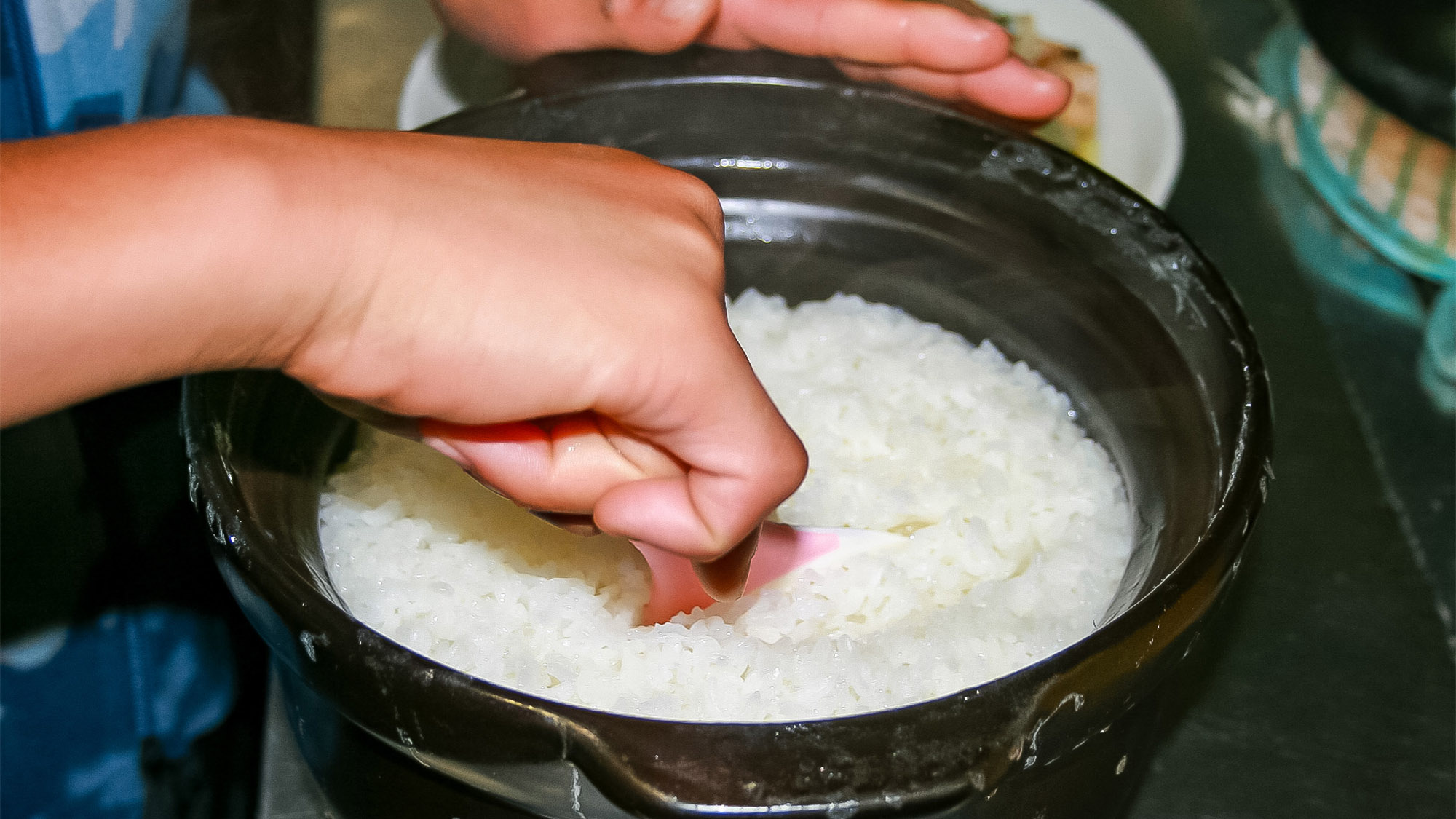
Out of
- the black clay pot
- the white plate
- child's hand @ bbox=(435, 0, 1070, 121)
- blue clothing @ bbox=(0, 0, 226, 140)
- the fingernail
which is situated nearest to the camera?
the black clay pot

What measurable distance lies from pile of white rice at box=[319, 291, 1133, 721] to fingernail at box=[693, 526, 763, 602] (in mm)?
56

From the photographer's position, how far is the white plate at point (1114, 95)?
1.25 meters

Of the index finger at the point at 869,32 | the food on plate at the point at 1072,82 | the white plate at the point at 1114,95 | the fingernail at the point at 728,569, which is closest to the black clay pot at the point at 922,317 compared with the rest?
the index finger at the point at 869,32

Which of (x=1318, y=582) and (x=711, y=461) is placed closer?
(x=711, y=461)

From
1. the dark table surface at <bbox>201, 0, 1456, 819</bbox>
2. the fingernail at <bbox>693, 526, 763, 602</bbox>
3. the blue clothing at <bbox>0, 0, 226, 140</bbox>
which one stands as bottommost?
the dark table surface at <bbox>201, 0, 1456, 819</bbox>

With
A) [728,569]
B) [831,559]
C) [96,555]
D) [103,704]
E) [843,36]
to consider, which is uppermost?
[843,36]

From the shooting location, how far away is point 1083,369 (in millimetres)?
908

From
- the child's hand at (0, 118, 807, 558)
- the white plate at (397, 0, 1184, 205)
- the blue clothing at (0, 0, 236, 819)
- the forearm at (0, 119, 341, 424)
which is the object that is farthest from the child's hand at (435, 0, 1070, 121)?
the forearm at (0, 119, 341, 424)

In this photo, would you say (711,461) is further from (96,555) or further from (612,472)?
(96,555)

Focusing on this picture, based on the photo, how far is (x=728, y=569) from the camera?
2.10ft

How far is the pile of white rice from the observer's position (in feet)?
2.26

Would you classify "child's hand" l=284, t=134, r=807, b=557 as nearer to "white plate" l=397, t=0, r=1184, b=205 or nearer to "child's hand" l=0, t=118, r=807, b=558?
"child's hand" l=0, t=118, r=807, b=558

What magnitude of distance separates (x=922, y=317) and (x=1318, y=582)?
44cm

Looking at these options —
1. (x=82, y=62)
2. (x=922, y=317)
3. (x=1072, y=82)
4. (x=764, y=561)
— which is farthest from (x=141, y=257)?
(x=1072, y=82)
